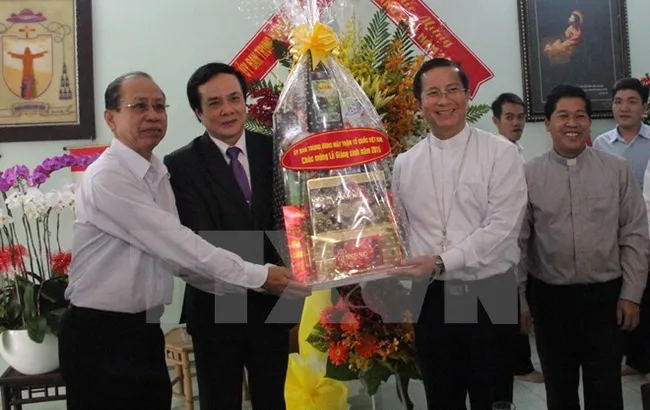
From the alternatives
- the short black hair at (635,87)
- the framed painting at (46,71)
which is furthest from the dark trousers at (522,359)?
the framed painting at (46,71)

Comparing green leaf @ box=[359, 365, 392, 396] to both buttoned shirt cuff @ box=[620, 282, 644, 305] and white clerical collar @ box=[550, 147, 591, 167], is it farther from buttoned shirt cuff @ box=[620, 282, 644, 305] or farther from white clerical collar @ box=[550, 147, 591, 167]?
white clerical collar @ box=[550, 147, 591, 167]

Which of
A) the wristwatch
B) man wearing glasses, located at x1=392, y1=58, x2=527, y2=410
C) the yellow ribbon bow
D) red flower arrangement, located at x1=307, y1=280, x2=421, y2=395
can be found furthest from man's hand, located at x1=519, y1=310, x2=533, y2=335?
the yellow ribbon bow

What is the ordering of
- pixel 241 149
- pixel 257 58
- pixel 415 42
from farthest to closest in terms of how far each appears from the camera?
pixel 257 58, pixel 415 42, pixel 241 149

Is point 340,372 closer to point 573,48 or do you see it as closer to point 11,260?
point 11,260

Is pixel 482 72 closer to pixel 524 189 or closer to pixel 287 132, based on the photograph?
pixel 524 189

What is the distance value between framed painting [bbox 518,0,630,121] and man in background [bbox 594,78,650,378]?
770mm

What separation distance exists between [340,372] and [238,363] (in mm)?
740

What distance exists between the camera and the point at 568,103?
1888 mm

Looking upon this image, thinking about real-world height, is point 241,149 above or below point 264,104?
below

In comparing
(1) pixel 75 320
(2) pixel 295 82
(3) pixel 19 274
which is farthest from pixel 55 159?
(2) pixel 295 82

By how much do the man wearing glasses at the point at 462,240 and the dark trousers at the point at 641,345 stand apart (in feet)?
5.87

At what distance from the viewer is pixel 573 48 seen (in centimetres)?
391

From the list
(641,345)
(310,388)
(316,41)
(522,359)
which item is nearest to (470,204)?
(316,41)

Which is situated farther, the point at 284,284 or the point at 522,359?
the point at 522,359
